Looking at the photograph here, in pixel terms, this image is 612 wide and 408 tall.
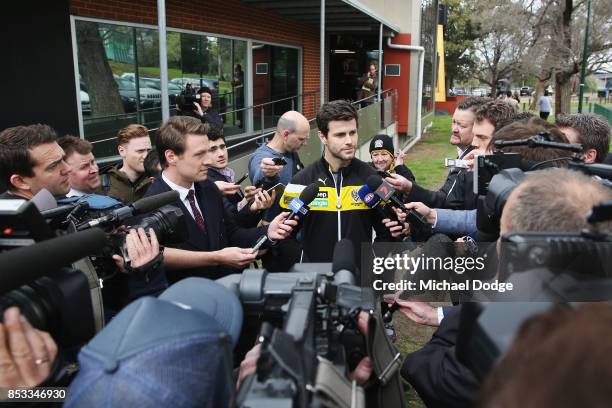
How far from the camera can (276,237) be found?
8.62ft

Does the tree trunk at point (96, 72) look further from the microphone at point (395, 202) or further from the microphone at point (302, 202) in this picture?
the microphone at point (395, 202)

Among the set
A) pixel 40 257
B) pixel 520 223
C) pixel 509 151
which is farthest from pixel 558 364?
pixel 509 151

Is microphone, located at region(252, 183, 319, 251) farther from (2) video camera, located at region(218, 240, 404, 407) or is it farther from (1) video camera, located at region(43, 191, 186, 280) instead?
(2) video camera, located at region(218, 240, 404, 407)

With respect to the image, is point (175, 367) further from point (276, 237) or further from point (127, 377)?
point (276, 237)

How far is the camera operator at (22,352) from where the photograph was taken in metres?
1.07

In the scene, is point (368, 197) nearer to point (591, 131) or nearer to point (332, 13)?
point (591, 131)

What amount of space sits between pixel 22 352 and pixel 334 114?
2.46 metres

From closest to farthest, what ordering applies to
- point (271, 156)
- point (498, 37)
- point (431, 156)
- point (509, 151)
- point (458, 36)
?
point (509, 151) < point (271, 156) < point (431, 156) < point (498, 37) < point (458, 36)

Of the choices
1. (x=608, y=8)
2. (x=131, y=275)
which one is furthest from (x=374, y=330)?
(x=608, y=8)

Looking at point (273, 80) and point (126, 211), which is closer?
point (126, 211)

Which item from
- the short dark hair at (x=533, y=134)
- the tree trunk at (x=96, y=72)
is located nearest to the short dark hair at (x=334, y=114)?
the short dark hair at (x=533, y=134)

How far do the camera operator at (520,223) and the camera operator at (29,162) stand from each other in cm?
199

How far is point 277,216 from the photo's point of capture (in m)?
2.78

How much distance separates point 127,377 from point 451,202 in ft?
9.33
